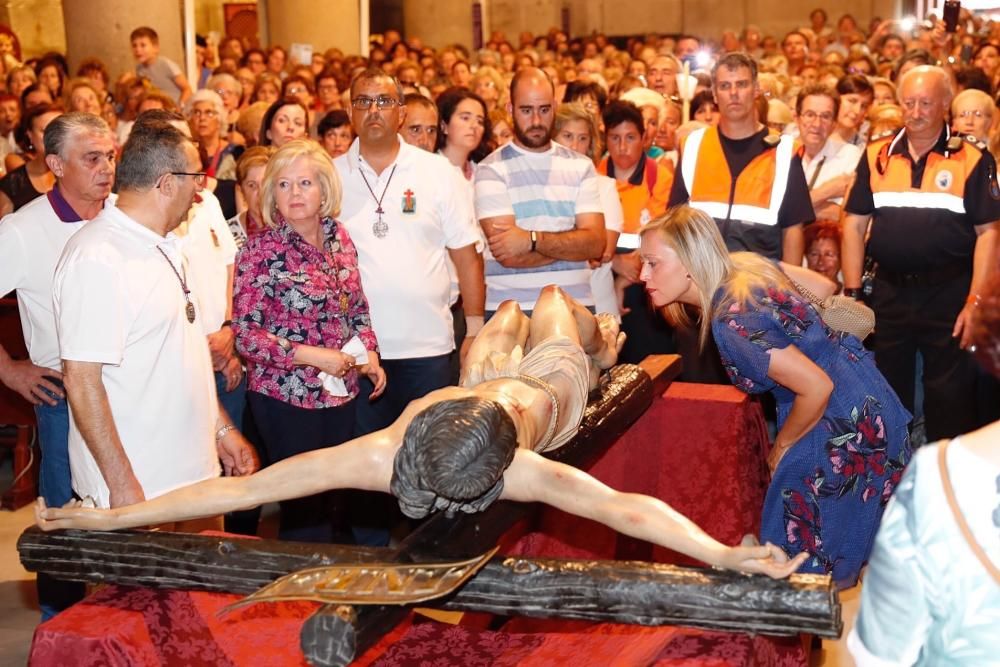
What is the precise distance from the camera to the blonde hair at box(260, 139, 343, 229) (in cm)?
453

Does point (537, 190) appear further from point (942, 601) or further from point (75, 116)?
point (942, 601)

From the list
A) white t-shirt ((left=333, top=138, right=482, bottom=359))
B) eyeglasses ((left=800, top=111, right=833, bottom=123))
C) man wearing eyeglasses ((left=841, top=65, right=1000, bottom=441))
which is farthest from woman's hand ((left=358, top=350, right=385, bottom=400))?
eyeglasses ((left=800, top=111, right=833, bottom=123))

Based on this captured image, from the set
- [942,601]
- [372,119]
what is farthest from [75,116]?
[942,601]

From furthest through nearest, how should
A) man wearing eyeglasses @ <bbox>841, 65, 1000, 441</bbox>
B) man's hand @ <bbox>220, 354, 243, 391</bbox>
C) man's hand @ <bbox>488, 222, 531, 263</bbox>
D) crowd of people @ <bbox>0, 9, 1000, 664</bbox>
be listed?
1. man wearing eyeglasses @ <bbox>841, 65, 1000, 441</bbox>
2. man's hand @ <bbox>488, 222, 531, 263</bbox>
3. man's hand @ <bbox>220, 354, 243, 391</bbox>
4. crowd of people @ <bbox>0, 9, 1000, 664</bbox>

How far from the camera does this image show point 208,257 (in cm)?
485

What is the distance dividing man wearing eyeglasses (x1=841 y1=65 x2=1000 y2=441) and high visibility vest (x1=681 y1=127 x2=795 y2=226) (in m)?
0.46

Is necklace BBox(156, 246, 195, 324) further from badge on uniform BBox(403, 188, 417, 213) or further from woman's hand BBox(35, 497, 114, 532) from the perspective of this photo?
badge on uniform BBox(403, 188, 417, 213)

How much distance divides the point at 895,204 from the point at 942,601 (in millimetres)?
4188

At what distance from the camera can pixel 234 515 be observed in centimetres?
529

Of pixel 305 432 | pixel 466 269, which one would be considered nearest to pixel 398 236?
pixel 466 269

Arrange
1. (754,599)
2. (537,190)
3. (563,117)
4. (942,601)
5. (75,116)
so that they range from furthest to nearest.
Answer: (563,117) → (537,190) → (75,116) → (754,599) → (942,601)

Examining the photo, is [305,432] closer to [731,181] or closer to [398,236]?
[398,236]

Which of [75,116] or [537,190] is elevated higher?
[75,116]

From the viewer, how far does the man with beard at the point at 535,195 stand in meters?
5.70
